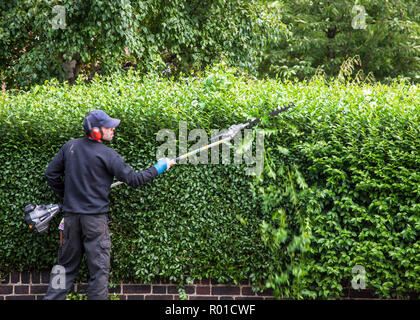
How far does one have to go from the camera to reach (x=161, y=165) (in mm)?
4598

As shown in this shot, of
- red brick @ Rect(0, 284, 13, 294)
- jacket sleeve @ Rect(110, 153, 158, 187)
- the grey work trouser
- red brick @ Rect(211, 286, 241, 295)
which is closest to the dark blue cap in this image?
jacket sleeve @ Rect(110, 153, 158, 187)

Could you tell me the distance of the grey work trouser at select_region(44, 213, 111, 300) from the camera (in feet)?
14.5

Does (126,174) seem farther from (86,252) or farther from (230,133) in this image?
(230,133)

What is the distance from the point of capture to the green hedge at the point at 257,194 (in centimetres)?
481

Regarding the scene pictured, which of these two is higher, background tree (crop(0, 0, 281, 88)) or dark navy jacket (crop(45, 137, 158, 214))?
background tree (crop(0, 0, 281, 88))

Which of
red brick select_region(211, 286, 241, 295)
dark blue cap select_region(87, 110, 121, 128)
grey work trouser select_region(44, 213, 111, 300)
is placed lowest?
red brick select_region(211, 286, 241, 295)

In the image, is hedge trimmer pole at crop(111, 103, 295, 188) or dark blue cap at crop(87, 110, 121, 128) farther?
hedge trimmer pole at crop(111, 103, 295, 188)

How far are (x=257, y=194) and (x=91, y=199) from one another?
1.92m

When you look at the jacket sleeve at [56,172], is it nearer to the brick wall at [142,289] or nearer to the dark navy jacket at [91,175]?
the dark navy jacket at [91,175]

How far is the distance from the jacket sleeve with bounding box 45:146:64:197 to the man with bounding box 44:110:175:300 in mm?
149

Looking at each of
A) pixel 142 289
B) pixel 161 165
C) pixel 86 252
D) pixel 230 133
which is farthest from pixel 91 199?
pixel 230 133

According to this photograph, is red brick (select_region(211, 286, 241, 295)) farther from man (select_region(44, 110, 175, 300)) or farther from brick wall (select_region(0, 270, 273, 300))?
man (select_region(44, 110, 175, 300))

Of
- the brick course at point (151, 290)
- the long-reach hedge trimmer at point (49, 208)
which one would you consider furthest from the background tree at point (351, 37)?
the brick course at point (151, 290)
